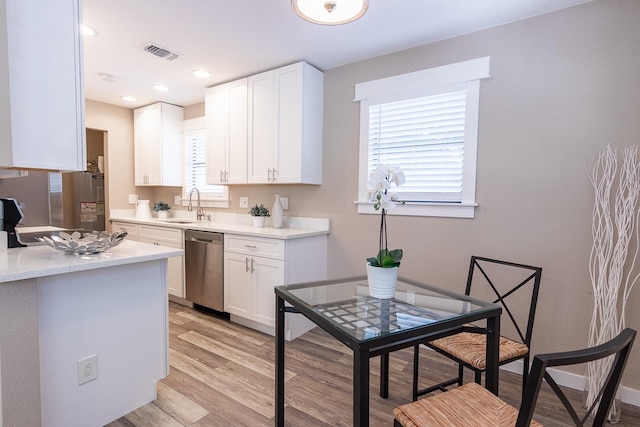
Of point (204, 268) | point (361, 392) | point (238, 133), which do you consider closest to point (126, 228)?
point (204, 268)

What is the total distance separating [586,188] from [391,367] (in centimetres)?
173

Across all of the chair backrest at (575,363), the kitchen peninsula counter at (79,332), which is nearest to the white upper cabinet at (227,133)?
the kitchen peninsula counter at (79,332)

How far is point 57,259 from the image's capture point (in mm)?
1532

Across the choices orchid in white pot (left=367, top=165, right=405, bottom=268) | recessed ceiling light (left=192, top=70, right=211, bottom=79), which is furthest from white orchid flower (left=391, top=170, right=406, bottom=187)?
recessed ceiling light (left=192, top=70, right=211, bottom=79)

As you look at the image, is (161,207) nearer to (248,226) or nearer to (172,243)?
(172,243)

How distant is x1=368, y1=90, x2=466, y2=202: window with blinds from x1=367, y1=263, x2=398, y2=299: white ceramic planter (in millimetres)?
1107

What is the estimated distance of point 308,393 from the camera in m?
2.02

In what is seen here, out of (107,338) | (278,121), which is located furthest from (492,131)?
(107,338)

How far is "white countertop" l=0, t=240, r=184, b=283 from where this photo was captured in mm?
1292

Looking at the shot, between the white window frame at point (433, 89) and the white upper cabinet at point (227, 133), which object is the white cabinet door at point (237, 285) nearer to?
the white upper cabinet at point (227, 133)

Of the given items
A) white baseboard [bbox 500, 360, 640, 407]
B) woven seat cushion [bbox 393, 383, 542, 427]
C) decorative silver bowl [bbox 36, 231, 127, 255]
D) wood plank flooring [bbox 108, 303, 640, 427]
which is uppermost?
decorative silver bowl [bbox 36, 231, 127, 255]

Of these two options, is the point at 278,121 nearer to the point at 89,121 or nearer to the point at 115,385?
the point at 115,385

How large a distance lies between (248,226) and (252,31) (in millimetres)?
1911

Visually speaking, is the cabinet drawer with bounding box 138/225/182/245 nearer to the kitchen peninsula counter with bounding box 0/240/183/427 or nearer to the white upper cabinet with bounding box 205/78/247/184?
the white upper cabinet with bounding box 205/78/247/184
